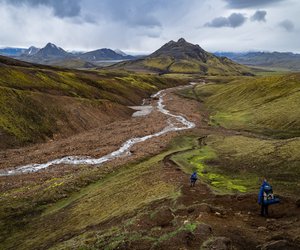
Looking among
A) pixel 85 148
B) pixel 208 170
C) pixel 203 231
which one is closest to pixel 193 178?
pixel 208 170

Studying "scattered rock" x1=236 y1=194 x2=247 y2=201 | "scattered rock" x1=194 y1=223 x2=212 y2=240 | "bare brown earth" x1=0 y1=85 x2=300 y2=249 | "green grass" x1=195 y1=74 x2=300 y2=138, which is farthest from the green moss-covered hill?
"scattered rock" x1=194 y1=223 x2=212 y2=240

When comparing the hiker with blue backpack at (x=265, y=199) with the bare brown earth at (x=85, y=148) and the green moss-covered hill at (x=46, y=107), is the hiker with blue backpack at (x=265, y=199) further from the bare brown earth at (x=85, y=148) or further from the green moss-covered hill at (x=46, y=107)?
the green moss-covered hill at (x=46, y=107)

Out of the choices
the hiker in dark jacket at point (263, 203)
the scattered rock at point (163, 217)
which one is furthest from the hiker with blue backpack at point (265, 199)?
the scattered rock at point (163, 217)

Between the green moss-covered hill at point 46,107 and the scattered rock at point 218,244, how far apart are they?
196 feet

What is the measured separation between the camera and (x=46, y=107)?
3669 inches

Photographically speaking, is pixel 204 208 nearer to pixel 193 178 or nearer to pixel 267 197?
pixel 267 197

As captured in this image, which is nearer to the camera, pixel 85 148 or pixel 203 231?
pixel 203 231

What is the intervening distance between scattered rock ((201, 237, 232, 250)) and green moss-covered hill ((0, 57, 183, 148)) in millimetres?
59754

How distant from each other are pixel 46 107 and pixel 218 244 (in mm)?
79874

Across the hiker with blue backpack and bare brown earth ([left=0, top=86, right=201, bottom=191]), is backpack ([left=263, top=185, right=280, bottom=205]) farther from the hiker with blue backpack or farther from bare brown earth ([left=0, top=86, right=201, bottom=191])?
bare brown earth ([left=0, top=86, right=201, bottom=191])

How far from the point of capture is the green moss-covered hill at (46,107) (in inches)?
3115

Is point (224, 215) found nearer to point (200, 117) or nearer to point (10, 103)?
point (10, 103)

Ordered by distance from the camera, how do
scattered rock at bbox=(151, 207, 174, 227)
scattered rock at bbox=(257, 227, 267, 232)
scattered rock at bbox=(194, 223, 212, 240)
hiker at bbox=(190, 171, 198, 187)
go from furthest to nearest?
1. hiker at bbox=(190, 171, 198, 187)
2. scattered rock at bbox=(151, 207, 174, 227)
3. scattered rock at bbox=(257, 227, 267, 232)
4. scattered rock at bbox=(194, 223, 212, 240)

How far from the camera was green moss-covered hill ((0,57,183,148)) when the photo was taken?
79.1 meters
